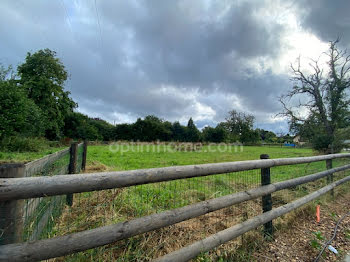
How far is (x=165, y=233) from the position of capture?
2.21m

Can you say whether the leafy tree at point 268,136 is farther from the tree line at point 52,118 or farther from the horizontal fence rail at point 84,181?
the horizontal fence rail at point 84,181

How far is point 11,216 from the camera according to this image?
98cm

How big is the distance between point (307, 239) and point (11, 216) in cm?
336

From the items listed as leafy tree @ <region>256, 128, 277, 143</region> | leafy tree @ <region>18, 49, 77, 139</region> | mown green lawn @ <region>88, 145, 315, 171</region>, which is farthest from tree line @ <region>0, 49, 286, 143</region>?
leafy tree @ <region>256, 128, 277, 143</region>

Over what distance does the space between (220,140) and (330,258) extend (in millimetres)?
46431

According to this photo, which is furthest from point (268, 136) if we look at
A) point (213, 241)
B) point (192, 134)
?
point (213, 241)

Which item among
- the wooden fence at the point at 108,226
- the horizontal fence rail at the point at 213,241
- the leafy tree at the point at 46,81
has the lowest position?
the horizontal fence rail at the point at 213,241

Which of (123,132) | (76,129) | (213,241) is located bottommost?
(213,241)

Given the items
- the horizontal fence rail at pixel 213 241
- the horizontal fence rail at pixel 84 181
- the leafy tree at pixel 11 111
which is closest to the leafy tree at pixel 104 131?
the leafy tree at pixel 11 111

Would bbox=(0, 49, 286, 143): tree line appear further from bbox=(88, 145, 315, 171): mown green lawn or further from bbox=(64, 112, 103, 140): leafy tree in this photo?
bbox=(88, 145, 315, 171): mown green lawn

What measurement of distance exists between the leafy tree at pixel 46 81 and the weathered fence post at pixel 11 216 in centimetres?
2560

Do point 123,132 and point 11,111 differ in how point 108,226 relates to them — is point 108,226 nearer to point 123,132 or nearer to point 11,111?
point 11,111

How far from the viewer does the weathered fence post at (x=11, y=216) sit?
3.14ft

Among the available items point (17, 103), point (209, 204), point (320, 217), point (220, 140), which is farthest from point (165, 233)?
point (220, 140)
